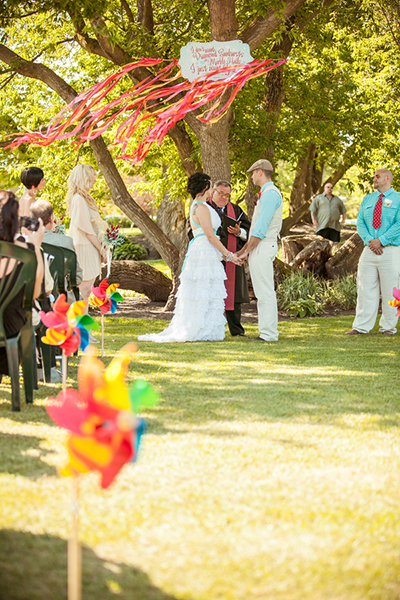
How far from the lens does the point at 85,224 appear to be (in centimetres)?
687

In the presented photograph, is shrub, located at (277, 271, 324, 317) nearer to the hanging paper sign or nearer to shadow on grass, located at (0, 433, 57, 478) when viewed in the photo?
the hanging paper sign

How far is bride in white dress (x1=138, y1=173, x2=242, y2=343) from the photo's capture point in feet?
24.3

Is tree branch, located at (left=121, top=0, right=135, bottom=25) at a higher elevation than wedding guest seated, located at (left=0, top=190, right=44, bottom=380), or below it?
higher

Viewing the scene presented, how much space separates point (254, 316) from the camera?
34.4ft

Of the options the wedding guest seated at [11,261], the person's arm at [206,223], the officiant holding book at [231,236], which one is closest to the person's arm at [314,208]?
the officiant holding book at [231,236]

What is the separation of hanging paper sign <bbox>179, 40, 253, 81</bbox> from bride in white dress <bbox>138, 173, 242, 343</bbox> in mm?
1342

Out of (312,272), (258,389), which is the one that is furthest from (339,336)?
(312,272)

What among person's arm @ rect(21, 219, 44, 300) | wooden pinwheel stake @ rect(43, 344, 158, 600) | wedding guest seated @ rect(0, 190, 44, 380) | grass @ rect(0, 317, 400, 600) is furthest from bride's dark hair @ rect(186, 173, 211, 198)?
wooden pinwheel stake @ rect(43, 344, 158, 600)

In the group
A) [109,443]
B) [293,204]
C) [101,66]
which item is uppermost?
[101,66]

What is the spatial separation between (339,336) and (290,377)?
3.08 m

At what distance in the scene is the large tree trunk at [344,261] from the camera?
42.6 feet

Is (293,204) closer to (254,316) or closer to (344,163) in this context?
(344,163)

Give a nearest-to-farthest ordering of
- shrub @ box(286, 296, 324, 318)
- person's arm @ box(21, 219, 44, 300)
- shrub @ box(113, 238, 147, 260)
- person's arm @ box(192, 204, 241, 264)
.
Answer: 1. person's arm @ box(21, 219, 44, 300)
2. person's arm @ box(192, 204, 241, 264)
3. shrub @ box(286, 296, 324, 318)
4. shrub @ box(113, 238, 147, 260)

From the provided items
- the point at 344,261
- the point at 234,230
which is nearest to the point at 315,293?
the point at 344,261
